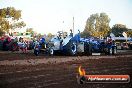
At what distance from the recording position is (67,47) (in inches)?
813

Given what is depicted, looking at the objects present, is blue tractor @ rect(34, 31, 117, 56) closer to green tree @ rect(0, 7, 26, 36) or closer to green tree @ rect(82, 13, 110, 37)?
green tree @ rect(0, 7, 26, 36)

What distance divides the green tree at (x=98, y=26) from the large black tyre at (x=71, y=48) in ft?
212

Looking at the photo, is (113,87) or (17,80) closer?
(113,87)

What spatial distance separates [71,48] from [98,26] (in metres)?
71.5

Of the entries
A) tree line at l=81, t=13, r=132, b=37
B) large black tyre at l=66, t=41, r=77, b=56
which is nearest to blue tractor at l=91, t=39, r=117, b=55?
large black tyre at l=66, t=41, r=77, b=56

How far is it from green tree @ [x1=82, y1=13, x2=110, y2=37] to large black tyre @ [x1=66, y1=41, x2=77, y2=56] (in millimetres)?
A: 64577

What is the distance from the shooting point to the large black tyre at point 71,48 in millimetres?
20633

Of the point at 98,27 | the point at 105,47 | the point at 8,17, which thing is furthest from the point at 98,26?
the point at 105,47

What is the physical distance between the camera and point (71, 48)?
818 inches

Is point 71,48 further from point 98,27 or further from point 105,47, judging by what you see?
point 98,27

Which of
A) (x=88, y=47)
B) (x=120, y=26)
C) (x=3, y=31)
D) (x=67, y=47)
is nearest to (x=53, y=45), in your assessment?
(x=67, y=47)

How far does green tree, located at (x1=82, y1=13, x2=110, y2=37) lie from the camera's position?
86.1 m

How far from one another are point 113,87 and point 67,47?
13244 mm

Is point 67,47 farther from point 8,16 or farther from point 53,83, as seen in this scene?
point 8,16
